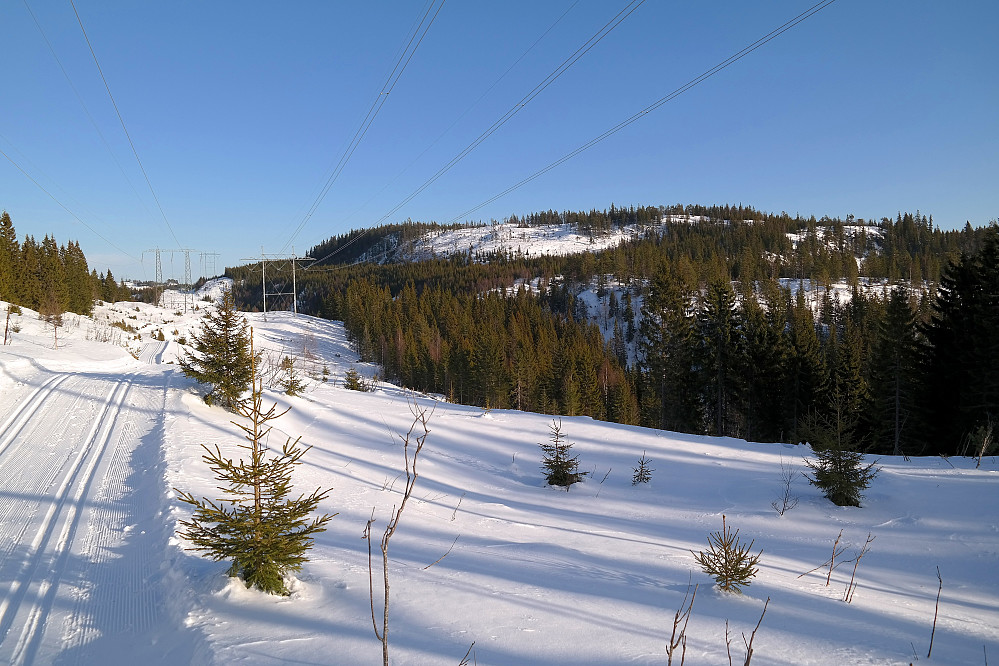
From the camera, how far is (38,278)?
4628 centimetres

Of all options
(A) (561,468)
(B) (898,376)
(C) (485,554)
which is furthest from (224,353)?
(B) (898,376)

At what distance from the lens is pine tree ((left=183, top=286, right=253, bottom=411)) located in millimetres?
13727

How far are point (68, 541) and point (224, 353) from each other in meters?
8.62

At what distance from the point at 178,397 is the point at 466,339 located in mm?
44059

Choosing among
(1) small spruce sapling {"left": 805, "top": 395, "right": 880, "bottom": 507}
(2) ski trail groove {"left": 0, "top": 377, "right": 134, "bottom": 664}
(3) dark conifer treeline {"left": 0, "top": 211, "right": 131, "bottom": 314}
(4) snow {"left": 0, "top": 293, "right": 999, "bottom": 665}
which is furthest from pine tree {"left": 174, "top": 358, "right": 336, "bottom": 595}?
(3) dark conifer treeline {"left": 0, "top": 211, "right": 131, "bottom": 314}

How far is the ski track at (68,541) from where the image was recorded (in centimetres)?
420

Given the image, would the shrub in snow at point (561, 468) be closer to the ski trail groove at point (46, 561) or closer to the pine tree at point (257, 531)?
the pine tree at point (257, 531)

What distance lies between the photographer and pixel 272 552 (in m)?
4.28

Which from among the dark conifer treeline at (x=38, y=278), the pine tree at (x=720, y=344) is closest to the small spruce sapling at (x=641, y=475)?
the pine tree at (x=720, y=344)

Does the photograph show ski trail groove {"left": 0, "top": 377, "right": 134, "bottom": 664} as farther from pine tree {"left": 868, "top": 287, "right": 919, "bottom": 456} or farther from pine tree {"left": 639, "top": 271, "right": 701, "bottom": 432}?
pine tree {"left": 868, "top": 287, "right": 919, "bottom": 456}

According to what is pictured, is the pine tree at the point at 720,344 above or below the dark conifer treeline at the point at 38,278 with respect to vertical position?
below

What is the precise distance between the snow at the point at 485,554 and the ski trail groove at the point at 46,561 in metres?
0.03

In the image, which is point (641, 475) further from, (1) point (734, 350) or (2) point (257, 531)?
(1) point (734, 350)

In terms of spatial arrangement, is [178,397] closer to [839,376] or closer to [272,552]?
[272,552]
